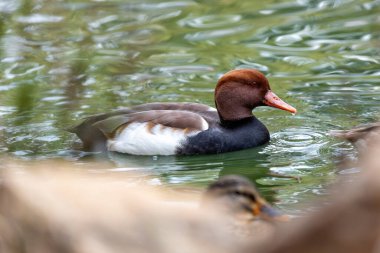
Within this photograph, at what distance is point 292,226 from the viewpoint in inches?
128

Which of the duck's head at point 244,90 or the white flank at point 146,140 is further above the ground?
the duck's head at point 244,90

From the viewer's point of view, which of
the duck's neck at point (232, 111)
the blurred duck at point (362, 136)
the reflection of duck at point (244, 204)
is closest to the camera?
the reflection of duck at point (244, 204)

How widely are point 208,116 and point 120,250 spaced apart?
8.17 meters

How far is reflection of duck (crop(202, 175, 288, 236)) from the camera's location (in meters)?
5.46

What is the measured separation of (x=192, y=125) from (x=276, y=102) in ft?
3.17

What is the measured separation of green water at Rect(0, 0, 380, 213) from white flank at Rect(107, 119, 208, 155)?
19cm

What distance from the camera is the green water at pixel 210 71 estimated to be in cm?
1041

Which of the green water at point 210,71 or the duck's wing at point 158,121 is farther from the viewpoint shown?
the duck's wing at point 158,121

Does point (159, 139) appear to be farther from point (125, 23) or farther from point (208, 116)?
point (125, 23)

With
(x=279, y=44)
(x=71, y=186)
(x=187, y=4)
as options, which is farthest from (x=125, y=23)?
(x=71, y=186)

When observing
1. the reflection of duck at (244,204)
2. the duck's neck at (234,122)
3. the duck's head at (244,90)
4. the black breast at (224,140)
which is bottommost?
the black breast at (224,140)

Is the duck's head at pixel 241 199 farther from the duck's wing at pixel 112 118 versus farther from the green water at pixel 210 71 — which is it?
the duck's wing at pixel 112 118

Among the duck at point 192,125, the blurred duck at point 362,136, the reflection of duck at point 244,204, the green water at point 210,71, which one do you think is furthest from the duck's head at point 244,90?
the reflection of duck at point 244,204

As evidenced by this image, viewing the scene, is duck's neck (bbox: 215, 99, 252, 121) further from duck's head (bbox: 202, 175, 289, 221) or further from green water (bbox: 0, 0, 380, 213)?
duck's head (bbox: 202, 175, 289, 221)
